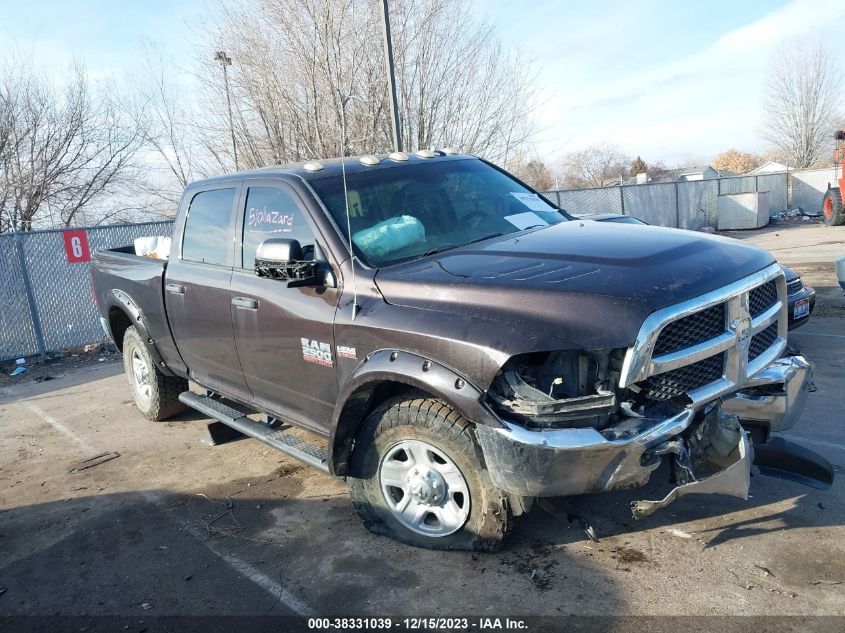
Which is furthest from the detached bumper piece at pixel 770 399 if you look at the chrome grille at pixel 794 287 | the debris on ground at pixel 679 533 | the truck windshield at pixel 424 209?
the chrome grille at pixel 794 287

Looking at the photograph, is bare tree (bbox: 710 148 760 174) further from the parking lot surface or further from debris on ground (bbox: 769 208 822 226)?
the parking lot surface

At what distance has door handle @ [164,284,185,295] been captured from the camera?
476 cm

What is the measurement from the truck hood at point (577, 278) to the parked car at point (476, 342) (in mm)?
11

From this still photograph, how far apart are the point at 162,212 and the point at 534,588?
58.1ft

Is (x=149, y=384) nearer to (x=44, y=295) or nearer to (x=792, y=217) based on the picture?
(x=44, y=295)

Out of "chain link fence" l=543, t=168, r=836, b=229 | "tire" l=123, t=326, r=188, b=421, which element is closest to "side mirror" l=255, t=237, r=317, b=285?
"tire" l=123, t=326, r=188, b=421

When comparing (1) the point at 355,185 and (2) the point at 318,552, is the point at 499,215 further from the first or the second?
(2) the point at 318,552

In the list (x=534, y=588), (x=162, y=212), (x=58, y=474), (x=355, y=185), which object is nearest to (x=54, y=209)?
(x=162, y=212)

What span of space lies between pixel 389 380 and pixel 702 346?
1436 millimetres

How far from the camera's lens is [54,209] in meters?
17.8

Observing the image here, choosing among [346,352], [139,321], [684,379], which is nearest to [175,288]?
[139,321]

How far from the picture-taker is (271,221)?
13.2ft

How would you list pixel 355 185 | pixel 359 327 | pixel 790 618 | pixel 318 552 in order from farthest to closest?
pixel 355 185 → pixel 318 552 → pixel 359 327 → pixel 790 618

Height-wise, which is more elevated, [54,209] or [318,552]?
[54,209]
